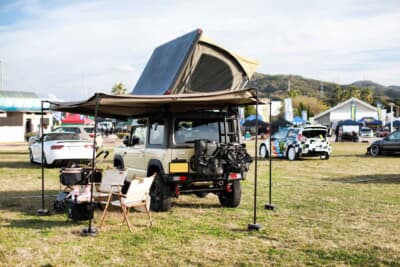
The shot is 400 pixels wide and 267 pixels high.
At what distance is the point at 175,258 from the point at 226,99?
2.82 metres

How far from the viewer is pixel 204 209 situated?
29.9ft

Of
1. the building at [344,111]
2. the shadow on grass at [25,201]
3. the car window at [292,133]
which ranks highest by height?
the building at [344,111]

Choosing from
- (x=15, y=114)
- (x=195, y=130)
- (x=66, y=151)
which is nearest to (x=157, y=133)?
(x=195, y=130)

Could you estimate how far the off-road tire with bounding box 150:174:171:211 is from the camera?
28.1ft

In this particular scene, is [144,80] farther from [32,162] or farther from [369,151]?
[369,151]

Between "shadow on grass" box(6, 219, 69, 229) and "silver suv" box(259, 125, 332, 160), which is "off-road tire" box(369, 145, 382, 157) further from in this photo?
"shadow on grass" box(6, 219, 69, 229)

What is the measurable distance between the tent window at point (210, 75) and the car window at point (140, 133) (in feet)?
9.30

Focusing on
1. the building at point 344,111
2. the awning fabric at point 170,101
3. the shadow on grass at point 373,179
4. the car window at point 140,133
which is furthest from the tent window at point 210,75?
the building at point 344,111

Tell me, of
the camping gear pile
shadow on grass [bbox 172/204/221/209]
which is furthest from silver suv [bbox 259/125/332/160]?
the camping gear pile

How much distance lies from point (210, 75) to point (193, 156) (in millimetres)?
4601

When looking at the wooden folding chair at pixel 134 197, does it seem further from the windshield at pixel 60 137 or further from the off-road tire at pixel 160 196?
the windshield at pixel 60 137

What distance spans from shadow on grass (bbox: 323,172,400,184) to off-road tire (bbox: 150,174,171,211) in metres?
6.37

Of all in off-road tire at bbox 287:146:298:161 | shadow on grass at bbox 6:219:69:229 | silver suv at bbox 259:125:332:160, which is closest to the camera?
shadow on grass at bbox 6:219:69:229

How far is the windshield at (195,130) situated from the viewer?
8.64m
